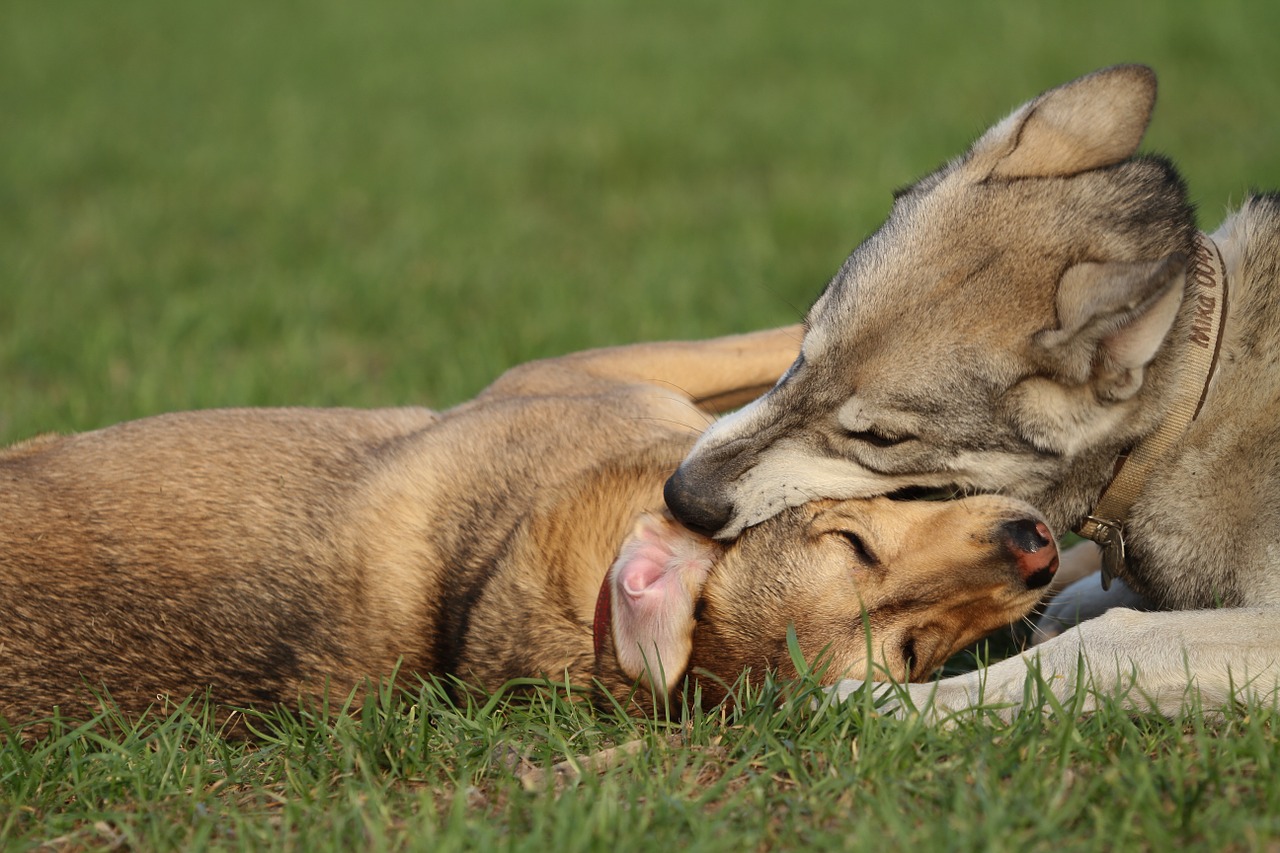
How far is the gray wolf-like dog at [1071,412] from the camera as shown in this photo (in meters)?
3.30

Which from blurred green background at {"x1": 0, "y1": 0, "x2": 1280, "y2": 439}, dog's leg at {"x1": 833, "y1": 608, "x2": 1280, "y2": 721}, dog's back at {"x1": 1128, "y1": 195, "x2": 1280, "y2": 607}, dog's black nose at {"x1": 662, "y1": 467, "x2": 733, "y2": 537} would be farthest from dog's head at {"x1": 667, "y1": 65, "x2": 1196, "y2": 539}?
blurred green background at {"x1": 0, "y1": 0, "x2": 1280, "y2": 439}

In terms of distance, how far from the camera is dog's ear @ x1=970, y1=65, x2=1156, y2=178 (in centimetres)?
390

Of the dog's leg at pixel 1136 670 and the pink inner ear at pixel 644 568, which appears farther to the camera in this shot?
the pink inner ear at pixel 644 568

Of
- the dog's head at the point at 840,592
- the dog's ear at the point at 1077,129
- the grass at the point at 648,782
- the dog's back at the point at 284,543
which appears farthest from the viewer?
the dog's ear at the point at 1077,129

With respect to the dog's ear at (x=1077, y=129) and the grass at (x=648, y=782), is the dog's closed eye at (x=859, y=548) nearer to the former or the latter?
the grass at (x=648, y=782)

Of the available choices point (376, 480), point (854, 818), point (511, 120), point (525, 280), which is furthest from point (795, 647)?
point (511, 120)

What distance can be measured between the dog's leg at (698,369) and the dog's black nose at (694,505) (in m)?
1.46

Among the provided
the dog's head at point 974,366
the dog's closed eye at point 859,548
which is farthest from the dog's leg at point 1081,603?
the dog's closed eye at point 859,548

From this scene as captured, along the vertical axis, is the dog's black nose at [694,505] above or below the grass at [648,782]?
above

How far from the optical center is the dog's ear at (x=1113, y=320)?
10.2 feet

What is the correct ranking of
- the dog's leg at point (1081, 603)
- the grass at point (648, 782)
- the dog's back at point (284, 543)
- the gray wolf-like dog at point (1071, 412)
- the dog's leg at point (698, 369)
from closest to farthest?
the grass at point (648, 782), the gray wolf-like dog at point (1071, 412), the dog's back at point (284, 543), the dog's leg at point (1081, 603), the dog's leg at point (698, 369)

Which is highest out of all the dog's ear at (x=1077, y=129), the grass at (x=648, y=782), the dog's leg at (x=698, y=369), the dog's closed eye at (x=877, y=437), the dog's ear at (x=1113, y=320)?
the dog's ear at (x=1077, y=129)

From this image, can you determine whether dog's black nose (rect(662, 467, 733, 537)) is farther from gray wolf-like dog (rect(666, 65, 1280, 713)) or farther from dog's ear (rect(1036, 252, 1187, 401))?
dog's ear (rect(1036, 252, 1187, 401))

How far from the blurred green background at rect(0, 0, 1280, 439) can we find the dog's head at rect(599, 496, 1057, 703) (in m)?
2.88
